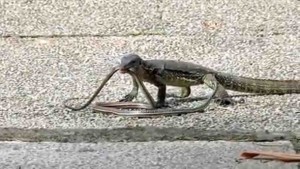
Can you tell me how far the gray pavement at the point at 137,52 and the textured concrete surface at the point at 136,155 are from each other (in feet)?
0.04

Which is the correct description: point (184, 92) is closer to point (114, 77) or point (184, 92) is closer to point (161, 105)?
point (161, 105)

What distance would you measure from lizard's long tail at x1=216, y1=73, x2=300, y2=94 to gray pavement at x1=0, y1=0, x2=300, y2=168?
0.03m

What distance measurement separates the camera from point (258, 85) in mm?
3752

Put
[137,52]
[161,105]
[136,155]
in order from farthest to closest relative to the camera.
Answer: [137,52] → [161,105] → [136,155]

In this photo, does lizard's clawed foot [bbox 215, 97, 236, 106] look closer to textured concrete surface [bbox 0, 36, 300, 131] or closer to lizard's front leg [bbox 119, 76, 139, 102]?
textured concrete surface [bbox 0, 36, 300, 131]

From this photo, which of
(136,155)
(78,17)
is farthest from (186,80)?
(78,17)

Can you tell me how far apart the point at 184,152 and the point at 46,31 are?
66.7 inches

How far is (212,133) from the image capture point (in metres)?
3.25

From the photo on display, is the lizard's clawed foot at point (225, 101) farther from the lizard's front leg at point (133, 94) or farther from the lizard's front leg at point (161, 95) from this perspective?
the lizard's front leg at point (133, 94)

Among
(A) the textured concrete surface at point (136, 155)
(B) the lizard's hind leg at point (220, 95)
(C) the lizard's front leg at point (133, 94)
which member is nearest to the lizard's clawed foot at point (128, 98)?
(C) the lizard's front leg at point (133, 94)

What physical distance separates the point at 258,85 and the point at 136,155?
0.90 metres

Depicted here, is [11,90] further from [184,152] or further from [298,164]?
[298,164]

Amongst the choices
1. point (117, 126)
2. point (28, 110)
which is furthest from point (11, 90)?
point (117, 126)

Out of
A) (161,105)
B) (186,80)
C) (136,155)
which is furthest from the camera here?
(186,80)
